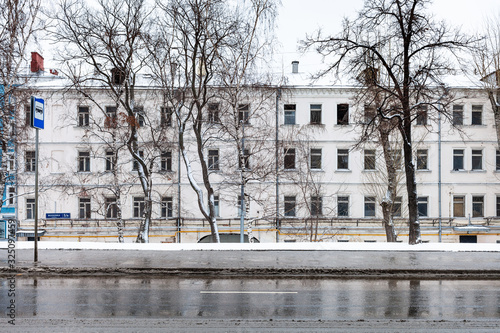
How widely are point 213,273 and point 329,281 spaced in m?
2.89

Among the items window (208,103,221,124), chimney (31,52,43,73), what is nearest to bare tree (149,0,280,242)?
window (208,103,221,124)

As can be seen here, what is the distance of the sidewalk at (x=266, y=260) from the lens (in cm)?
991

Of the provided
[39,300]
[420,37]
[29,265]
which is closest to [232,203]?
[420,37]

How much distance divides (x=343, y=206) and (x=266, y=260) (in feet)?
72.8

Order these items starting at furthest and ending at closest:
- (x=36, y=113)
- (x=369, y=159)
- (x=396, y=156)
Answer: (x=369, y=159) → (x=396, y=156) → (x=36, y=113)

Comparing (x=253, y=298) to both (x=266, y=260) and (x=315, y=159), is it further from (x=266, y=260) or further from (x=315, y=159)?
(x=315, y=159)

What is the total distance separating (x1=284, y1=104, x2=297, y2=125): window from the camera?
32197 millimetres

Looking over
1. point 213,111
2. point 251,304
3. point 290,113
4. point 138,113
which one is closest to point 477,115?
point 290,113

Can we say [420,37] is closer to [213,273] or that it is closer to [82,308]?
[213,273]

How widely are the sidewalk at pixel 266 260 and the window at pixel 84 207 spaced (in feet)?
60.9

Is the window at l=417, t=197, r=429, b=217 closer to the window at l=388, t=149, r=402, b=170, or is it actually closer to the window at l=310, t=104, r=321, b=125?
the window at l=388, t=149, r=402, b=170

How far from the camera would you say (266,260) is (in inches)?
440

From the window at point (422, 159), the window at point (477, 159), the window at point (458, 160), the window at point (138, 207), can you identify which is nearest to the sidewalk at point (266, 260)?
the window at point (138, 207)

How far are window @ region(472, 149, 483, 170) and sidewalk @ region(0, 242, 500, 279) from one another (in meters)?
21.9
